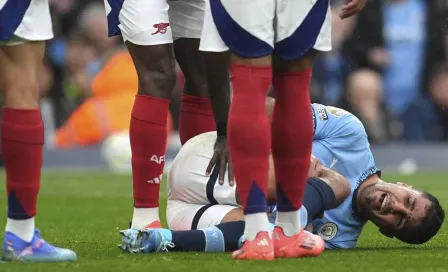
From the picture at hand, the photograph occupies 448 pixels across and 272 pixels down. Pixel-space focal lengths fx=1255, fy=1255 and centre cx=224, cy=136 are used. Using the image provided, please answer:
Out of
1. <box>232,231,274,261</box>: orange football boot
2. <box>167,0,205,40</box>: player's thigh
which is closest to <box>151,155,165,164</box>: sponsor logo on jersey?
<box>167,0,205,40</box>: player's thigh

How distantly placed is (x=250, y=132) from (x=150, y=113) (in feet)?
3.09

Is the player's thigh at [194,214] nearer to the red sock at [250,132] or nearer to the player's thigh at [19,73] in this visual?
the red sock at [250,132]

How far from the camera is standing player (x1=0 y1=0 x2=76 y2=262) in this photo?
4930 mm

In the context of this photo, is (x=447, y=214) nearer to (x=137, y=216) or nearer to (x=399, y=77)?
(x=137, y=216)

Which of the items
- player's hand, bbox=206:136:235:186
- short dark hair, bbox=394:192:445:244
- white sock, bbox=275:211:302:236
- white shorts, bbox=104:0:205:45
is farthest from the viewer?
short dark hair, bbox=394:192:445:244

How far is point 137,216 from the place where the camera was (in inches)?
235

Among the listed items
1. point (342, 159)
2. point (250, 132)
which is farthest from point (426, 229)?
point (250, 132)

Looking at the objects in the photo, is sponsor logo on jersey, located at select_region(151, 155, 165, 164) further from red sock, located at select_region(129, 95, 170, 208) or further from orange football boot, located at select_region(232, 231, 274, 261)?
orange football boot, located at select_region(232, 231, 274, 261)

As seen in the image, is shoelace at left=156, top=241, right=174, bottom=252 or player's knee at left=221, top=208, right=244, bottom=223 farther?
player's knee at left=221, top=208, right=244, bottom=223

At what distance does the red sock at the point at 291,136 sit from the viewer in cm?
528

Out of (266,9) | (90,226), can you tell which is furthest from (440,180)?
(266,9)

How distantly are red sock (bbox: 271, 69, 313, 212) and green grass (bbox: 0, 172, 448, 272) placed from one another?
0.31m

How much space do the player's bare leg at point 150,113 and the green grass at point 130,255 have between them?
0.37 m

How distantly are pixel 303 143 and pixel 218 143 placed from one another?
940 mm
